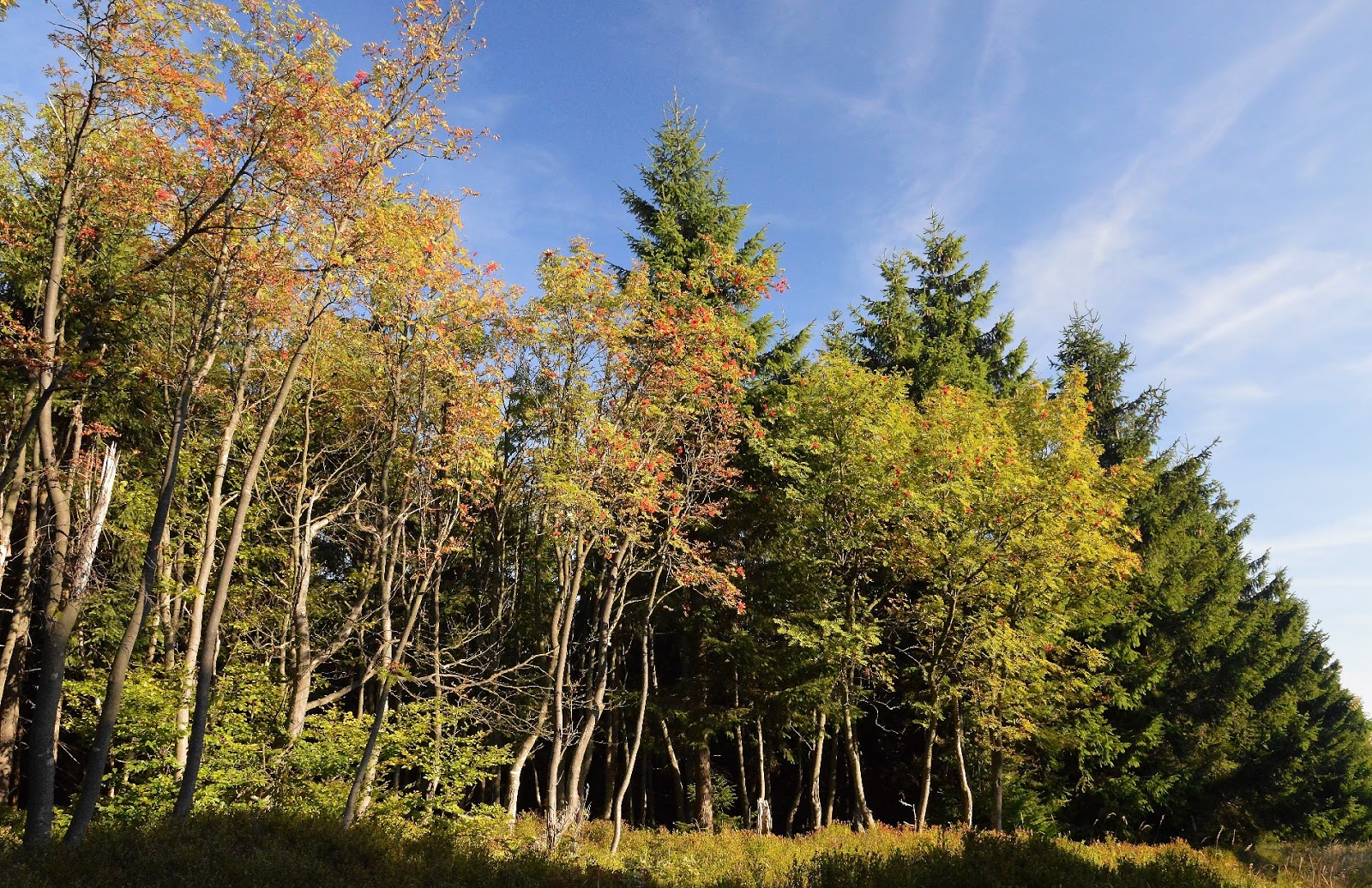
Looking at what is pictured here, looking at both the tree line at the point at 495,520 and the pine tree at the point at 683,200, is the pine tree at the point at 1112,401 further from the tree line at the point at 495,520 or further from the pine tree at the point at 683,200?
the pine tree at the point at 683,200

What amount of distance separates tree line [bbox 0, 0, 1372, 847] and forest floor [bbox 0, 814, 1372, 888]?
0.79m

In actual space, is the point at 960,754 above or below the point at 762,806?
above

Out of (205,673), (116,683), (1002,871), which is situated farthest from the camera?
(1002,871)

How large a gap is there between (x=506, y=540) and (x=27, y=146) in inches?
490

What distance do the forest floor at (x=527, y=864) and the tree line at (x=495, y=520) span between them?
792mm

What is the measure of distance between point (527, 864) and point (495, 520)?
845cm

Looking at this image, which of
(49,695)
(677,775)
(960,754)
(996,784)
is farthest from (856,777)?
(49,695)

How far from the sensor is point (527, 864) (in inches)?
387

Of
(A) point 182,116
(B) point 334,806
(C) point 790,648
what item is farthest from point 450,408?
(C) point 790,648

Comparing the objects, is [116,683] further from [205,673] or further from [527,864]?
[527,864]

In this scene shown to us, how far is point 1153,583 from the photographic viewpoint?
19469 millimetres

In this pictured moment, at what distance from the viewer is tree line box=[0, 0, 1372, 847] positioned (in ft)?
31.6

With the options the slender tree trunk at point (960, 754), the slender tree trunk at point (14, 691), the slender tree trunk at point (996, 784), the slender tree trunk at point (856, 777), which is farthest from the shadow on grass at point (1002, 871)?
the slender tree trunk at point (14, 691)

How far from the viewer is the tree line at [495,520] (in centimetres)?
962
